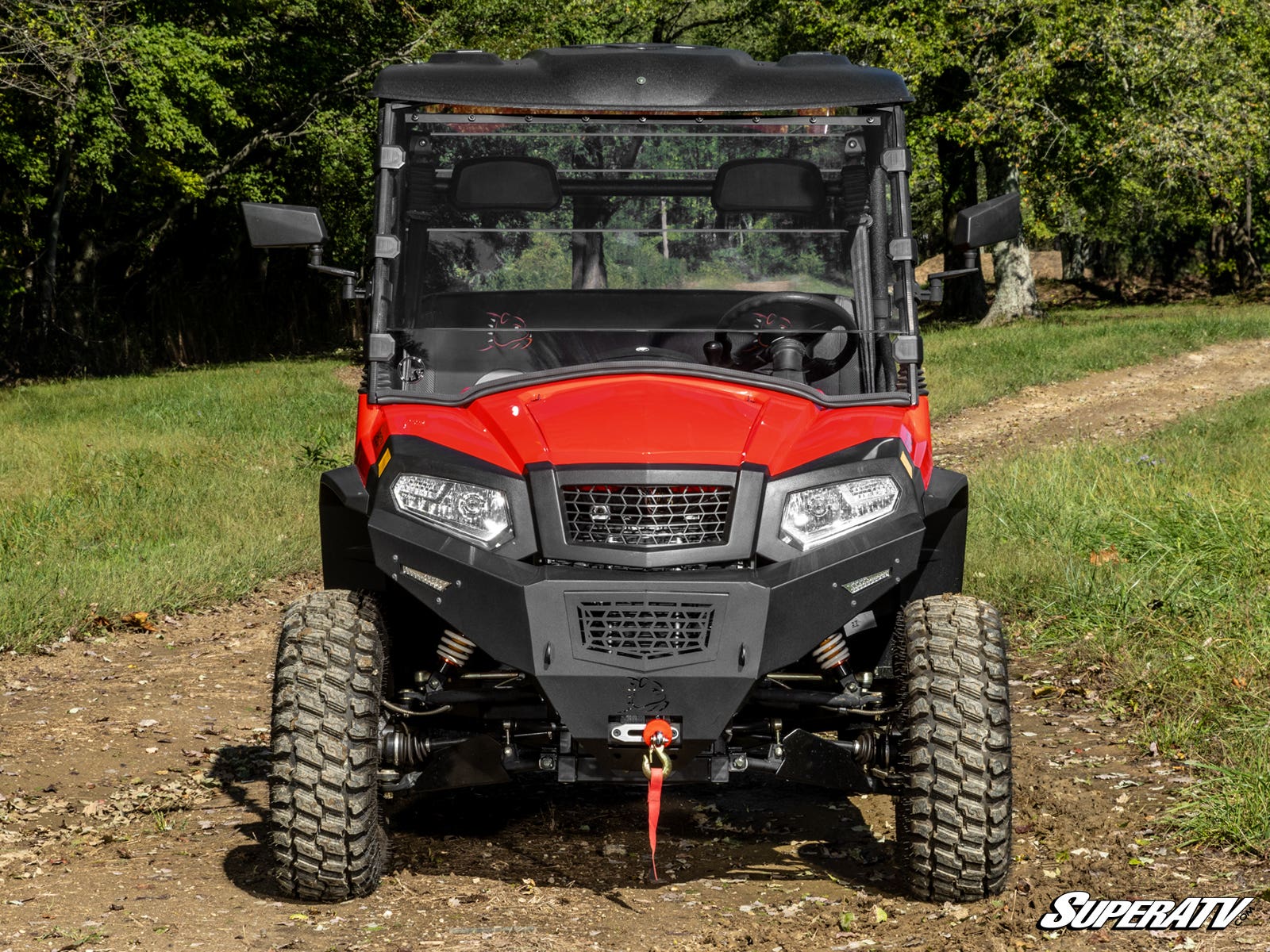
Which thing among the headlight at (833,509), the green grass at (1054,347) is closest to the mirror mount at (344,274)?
the headlight at (833,509)

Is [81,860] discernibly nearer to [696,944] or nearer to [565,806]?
[565,806]

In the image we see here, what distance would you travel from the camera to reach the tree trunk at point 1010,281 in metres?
26.5

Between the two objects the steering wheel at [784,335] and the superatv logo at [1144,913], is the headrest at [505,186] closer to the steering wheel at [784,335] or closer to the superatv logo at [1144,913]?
the steering wheel at [784,335]

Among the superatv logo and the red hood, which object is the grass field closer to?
the superatv logo

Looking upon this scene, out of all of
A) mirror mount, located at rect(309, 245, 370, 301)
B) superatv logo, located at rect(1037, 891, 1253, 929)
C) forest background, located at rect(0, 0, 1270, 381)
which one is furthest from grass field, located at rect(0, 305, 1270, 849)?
forest background, located at rect(0, 0, 1270, 381)

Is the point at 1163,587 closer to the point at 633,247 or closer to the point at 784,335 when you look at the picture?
the point at 784,335

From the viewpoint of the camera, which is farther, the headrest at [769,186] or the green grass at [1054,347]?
the green grass at [1054,347]

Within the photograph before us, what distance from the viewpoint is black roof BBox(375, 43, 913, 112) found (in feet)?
14.9

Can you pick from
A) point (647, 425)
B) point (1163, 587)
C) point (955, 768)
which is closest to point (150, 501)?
point (1163, 587)

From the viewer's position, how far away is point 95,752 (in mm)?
5500

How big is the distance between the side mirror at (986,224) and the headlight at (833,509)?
34.5 inches

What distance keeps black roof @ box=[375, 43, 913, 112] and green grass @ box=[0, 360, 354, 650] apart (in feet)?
12.7

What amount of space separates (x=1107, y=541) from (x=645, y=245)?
3.94 metres

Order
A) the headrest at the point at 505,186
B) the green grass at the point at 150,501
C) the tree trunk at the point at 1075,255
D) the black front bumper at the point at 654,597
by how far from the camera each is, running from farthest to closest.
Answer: the tree trunk at the point at 1075,255 → the green grass at the point at 150,501 → the headrest at the point at 505,186 → the black front bumper at the point at 654,597
